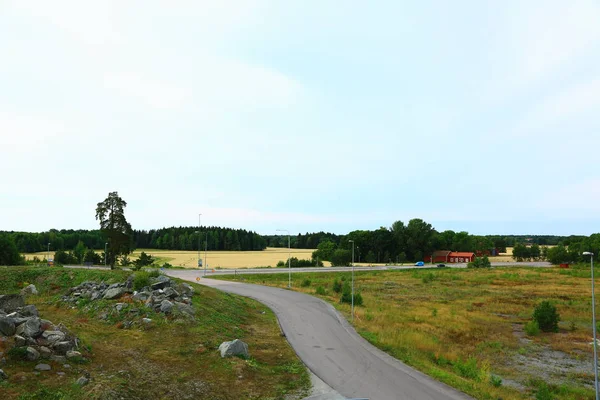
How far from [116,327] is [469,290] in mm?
59877

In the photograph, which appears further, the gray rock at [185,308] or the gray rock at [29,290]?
the gray rock at [29,290]

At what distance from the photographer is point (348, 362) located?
71.2ft

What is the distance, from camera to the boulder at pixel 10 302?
64.9ft

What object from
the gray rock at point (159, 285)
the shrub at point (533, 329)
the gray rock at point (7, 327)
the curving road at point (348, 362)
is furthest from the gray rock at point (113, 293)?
the shrub at point (533, 329)

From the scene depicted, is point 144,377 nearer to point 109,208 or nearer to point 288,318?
point 288,318

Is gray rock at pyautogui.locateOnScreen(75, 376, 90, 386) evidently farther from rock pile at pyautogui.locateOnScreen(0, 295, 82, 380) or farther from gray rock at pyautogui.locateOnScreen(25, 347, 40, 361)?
gray rock at pyautogui.locateOnScreen(25, 347, 40, 361)

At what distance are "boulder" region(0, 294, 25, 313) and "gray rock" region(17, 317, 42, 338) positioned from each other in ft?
13.0

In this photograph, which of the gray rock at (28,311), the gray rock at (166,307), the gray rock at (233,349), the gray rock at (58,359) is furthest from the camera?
the gray rock at (166,307)

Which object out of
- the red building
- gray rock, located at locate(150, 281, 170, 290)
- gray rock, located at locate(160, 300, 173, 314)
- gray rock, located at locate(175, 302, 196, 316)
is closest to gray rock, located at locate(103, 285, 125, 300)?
gray rock, located at locate(150, 281, 170, 290)

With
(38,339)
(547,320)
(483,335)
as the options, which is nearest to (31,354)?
(38,339)

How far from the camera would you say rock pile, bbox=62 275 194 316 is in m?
27.1

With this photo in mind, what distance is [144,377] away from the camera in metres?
16.6

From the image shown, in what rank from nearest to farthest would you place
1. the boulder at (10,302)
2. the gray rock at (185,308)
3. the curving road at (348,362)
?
the curving road at (348,362)
the boulder at (10,302)
the gray rock at (185,308)

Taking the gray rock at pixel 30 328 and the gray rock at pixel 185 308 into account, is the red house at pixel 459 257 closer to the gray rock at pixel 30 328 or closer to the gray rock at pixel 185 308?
the gray rock at pixel 185 308
